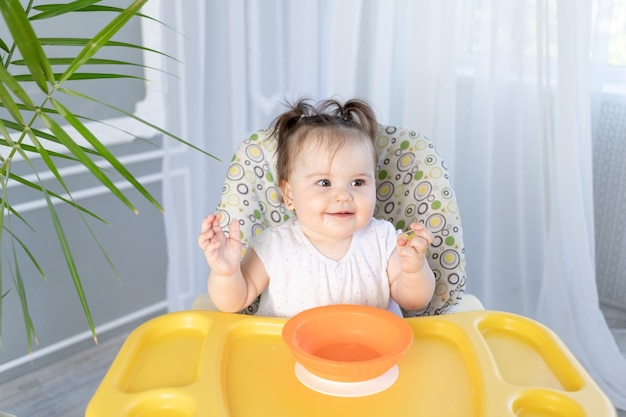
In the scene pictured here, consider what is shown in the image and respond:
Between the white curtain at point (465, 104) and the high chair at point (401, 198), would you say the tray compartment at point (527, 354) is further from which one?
the white curtain at point (465, 104)

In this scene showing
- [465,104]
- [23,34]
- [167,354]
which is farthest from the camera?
[465,104]

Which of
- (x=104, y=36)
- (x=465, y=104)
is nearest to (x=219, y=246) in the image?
(x=104, y=36)

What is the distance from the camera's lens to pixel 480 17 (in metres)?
2.24

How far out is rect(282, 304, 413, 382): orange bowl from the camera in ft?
3.77

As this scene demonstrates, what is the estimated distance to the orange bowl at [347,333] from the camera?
115cm

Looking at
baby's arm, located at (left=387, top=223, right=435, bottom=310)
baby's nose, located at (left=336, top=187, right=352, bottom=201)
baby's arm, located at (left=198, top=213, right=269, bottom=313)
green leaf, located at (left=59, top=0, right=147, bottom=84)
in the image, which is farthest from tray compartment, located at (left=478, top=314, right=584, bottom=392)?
green leaf, located at (left=59, top=0, right=147, bottom=84)

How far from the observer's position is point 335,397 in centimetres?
105

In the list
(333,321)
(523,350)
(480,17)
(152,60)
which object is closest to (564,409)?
(523,350)

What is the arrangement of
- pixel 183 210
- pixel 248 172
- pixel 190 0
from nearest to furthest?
pixel 248 172 < pixel 190 0 < pixel 183 210

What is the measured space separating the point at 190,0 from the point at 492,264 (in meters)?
1.35

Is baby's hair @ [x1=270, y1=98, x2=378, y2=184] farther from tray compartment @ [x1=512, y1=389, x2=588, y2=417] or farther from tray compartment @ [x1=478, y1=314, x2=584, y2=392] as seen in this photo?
tray compartment @ [x1=512, y1=389, x2=588, y2=417]

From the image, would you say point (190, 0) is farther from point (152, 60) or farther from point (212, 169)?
point (212, 169)

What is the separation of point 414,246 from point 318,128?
314mm

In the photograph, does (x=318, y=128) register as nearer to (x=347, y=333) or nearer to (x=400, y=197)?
(x=400, y=197)
